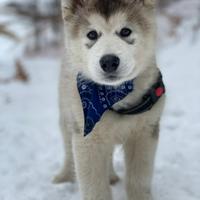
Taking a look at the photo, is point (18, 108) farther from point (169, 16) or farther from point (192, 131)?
point (169, 16)

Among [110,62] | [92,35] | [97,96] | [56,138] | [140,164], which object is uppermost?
[92,35]

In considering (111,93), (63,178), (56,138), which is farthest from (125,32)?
(56,138)

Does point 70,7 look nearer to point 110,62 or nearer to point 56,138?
point 110,62

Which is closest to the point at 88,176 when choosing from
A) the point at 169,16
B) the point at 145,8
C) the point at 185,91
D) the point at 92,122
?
the point at 92,122

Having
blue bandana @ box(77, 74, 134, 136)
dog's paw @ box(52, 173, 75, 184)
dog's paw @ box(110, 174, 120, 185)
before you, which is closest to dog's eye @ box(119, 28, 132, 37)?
blue bandana @ box(77, 74, 134, 136)

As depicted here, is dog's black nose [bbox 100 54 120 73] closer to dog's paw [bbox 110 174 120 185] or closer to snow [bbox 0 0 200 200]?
snow [bbox 0 0 200 200]

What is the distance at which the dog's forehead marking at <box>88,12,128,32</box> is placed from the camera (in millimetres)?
3525

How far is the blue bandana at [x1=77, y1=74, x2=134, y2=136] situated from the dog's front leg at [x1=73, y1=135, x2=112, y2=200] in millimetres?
142

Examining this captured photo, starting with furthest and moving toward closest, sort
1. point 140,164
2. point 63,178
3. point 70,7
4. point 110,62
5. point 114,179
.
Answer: point 63,178
point 114,179
point 140,164
point 70,7
point 110,62

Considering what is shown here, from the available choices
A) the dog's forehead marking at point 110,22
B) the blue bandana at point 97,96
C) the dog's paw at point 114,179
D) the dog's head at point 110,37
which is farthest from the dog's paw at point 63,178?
the dog's forehead marking at point 110,22

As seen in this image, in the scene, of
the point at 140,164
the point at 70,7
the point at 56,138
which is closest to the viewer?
the point at 70,7

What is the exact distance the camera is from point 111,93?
3814 millimetres

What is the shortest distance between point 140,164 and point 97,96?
2.23ft

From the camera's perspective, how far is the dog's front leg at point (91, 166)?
3828 millimetres
